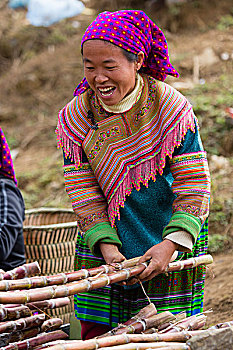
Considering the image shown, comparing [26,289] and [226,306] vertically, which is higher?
[26,289]

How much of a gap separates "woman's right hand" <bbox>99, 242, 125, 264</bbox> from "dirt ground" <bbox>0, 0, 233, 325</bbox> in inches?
79.7

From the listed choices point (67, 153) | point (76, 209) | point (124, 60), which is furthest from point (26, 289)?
point (124, 60)

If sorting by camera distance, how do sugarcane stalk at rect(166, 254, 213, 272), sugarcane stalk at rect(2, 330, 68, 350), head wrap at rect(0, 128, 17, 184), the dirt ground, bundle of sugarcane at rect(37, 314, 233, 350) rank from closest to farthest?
1. bundle of sugarcane at rect(37, 314, 233, 350)
2. sugarcane stalk at rect(2, 330, 68, 350)
3. sugarcane stalk at rect(166, 254, 213, 272)
4. head wrap at rect(0, 128, 17, 184)
5. the dirt ground

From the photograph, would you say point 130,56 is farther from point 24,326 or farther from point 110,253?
point 24,326

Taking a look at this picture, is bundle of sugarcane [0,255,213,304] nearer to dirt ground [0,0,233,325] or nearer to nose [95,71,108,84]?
nose [95,71,108,84]

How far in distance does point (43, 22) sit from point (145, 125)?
7285mm

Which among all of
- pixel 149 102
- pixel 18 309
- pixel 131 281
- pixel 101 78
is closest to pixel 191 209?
pixel 131 281

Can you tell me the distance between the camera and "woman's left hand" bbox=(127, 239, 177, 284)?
5.74 ft

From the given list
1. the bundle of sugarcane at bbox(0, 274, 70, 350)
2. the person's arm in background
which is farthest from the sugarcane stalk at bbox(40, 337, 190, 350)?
the person's arm in background

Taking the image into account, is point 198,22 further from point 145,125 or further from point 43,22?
point 145,125

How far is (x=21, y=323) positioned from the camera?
1699mm

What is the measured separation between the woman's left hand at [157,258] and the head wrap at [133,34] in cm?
69

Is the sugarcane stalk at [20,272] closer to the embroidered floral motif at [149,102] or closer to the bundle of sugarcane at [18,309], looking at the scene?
the bundle of sugarcane at [18,309]

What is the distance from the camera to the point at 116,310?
2059 millimetres
